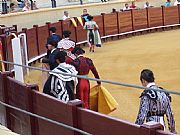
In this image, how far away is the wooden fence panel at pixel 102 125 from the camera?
4227 millimetres

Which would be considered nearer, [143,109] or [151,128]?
[151,128]

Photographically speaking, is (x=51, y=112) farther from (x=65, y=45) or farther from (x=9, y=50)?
(x=9, y=50)

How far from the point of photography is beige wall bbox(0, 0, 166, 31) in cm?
1498

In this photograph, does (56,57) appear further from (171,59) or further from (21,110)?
(171,59)

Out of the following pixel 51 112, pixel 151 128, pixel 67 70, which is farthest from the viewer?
pixel 67 70

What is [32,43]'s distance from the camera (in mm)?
14086

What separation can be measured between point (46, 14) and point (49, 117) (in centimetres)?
1199

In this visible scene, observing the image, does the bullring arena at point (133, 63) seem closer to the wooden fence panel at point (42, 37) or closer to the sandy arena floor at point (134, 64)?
the sandy arena floor at point (134, 64)

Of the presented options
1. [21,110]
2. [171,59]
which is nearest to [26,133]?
[21,110]

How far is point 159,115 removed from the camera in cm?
470

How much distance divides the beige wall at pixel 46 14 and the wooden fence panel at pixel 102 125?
983 cm

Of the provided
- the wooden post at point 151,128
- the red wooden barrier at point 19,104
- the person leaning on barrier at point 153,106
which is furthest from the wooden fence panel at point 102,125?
the red wooden barrier at point 19,104

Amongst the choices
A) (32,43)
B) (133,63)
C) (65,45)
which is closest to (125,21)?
(32,43)

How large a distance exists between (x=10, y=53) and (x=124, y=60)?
3.92 metres
